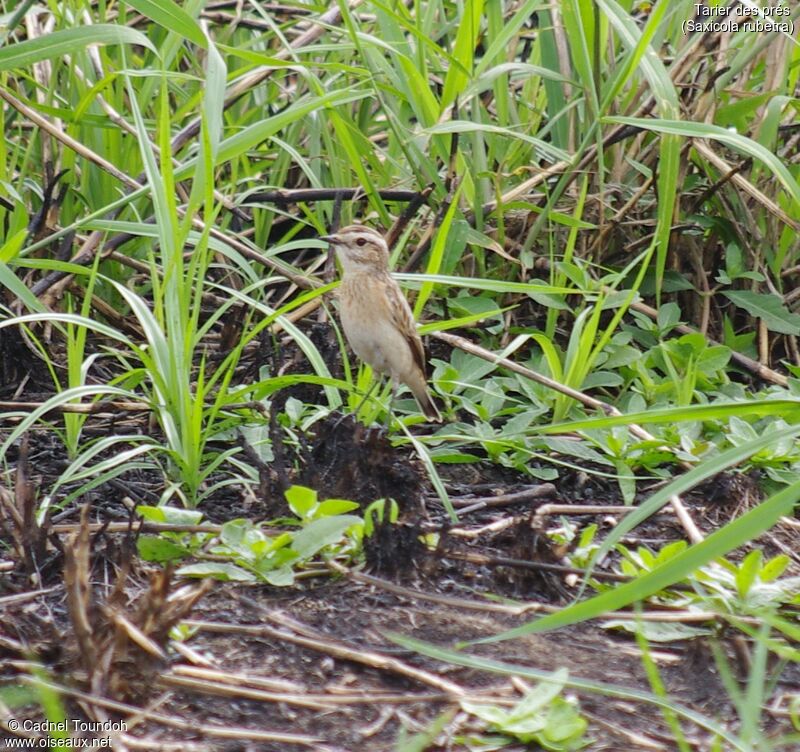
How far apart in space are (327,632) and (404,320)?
2.40m

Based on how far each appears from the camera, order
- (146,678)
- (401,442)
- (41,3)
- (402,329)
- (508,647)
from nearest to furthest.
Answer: (146,678) → (508,647) → (401,442) → (402,329) → (41,3)

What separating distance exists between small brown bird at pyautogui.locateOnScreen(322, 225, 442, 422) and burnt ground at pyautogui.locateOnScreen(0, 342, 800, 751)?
809mm

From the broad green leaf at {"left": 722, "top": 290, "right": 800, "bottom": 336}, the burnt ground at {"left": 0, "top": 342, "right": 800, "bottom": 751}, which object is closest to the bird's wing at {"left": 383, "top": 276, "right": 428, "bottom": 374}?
the burnt ground at {"left": 0, "top": 342, "right": 800, "bottom": 751}

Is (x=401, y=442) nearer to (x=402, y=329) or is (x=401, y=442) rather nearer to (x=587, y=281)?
(x=402, y=329)

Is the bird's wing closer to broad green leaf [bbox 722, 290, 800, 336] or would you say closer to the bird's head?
the bird's head

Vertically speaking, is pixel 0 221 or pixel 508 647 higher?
pixel 0 221

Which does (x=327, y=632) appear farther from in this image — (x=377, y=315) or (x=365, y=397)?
(x=377, y=315)

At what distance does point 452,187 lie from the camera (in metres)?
6.15

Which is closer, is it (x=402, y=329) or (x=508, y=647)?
(x=508, y=647)

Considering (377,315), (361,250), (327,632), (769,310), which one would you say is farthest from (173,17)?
(769,310)

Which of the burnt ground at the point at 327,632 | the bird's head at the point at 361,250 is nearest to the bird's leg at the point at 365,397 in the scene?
the burnt ground at the point at 327,632

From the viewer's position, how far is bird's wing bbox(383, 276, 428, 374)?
5730mm

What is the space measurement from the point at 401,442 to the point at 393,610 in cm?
149

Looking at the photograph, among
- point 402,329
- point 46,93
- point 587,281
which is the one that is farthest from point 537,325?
point 46,93
